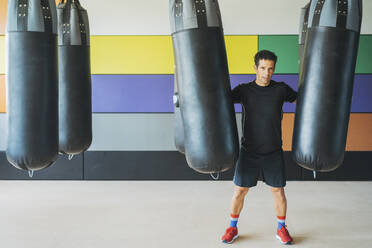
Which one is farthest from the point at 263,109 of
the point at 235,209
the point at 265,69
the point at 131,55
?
the point at 131,55

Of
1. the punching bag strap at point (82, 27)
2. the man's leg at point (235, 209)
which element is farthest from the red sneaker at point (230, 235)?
the punching bag strap at point (82, 27)

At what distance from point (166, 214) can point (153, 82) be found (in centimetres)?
186

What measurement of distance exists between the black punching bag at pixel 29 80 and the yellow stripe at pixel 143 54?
2551 millimetres

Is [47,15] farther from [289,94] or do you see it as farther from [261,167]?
[261,167]

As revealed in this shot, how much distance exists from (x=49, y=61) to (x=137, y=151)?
2727 millimetres

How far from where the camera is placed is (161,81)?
4.48 meters

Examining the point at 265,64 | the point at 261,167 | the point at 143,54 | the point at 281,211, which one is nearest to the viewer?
the point at 265,64

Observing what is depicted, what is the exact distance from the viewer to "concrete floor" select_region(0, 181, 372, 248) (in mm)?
2658

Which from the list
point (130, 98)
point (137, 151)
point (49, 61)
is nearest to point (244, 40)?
point (130, 98)

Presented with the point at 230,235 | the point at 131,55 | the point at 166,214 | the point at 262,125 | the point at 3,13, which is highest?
the point at 3,13

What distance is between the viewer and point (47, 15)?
1.91 m

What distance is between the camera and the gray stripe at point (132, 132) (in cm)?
454

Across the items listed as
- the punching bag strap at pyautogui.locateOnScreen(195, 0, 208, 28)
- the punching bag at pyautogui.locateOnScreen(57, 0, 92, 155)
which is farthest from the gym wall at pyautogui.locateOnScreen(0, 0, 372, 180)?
the punching bag strap at pyautogui.locateOnScreen(195, 0, 208, 28)

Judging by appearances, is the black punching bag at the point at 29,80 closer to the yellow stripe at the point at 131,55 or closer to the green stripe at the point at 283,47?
the yellow stripe at the point at 131,55
